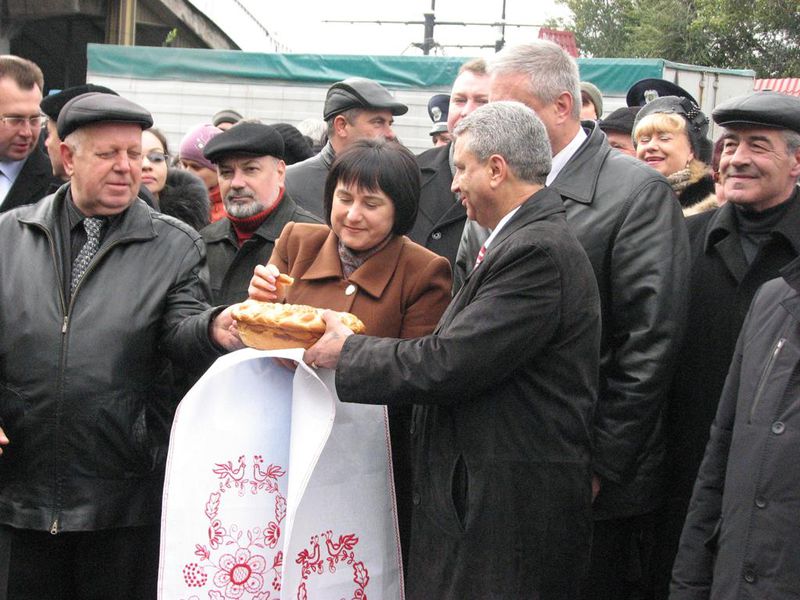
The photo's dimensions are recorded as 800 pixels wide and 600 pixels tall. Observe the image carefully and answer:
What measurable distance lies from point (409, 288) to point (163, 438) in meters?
0.98

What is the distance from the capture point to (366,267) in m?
3.65

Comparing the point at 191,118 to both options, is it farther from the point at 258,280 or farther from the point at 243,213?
the point at 258,280

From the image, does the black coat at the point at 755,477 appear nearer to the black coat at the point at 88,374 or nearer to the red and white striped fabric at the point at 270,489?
the red and white striped fabric at the point at 270,489

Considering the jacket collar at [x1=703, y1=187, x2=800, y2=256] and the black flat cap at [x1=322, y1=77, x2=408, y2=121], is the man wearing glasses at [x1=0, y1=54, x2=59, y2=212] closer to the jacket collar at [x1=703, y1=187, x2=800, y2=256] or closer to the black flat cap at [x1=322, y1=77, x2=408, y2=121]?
the black flat cap at [x1=322, y1=77, x2=408, y2=121]

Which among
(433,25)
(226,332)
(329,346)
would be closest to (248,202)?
(226,332)

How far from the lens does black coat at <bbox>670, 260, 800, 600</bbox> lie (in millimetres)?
2760

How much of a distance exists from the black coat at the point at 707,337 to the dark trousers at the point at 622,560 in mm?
99

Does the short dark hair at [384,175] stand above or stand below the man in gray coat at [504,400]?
above

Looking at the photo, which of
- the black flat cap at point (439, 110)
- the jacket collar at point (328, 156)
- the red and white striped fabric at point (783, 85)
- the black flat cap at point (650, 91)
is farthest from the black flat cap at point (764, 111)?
the red and white striped fabric at point (783, 85)

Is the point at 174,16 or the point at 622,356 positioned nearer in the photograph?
the point at 622,356

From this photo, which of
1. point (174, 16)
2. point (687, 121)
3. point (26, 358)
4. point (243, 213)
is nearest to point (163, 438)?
point (26, 358)

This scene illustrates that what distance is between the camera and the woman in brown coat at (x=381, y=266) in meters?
3.62

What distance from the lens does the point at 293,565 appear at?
3.28 metres

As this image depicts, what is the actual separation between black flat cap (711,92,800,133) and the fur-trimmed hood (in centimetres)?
281
